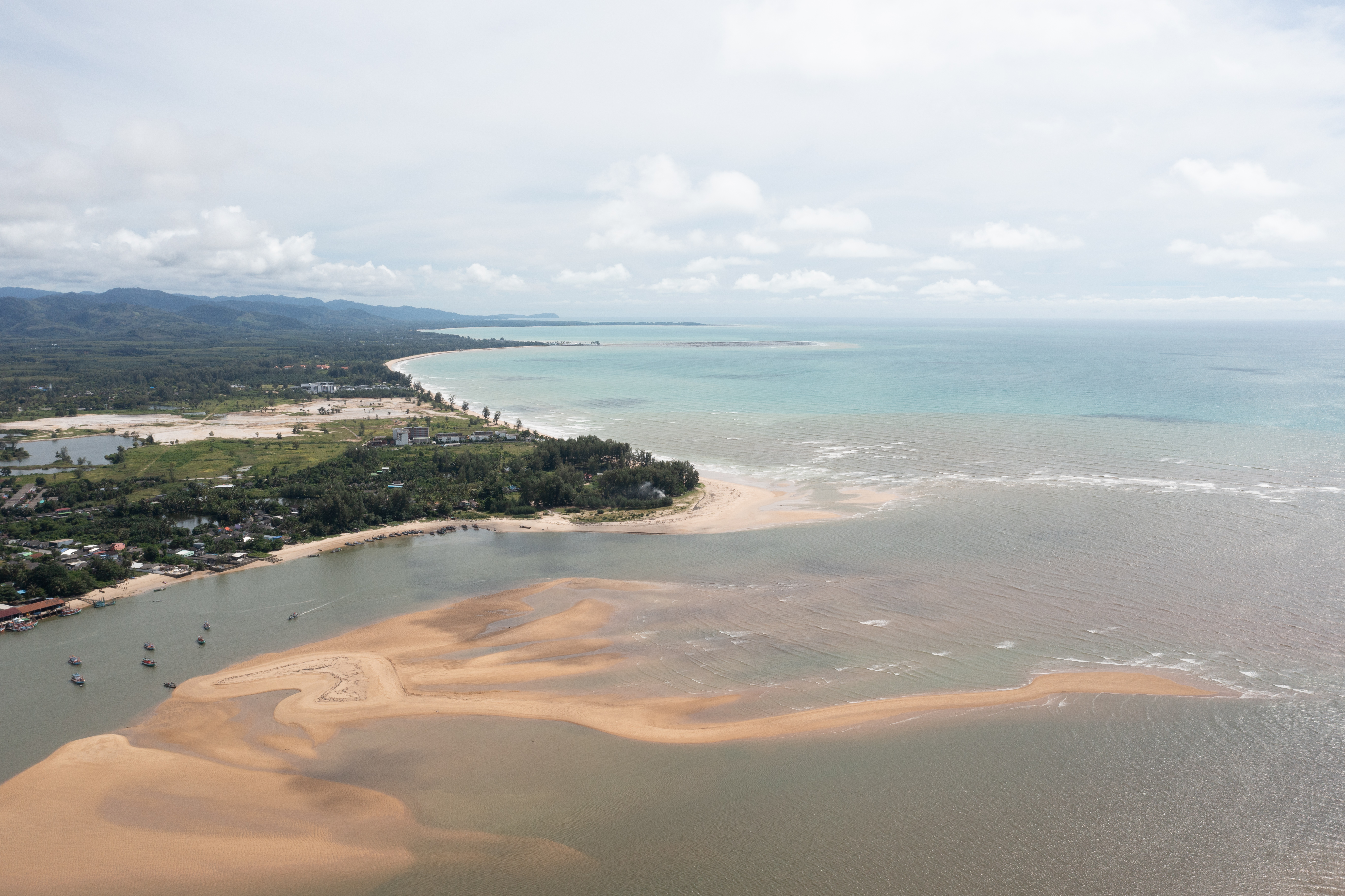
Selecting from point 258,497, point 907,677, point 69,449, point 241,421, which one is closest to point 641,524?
point 907,677

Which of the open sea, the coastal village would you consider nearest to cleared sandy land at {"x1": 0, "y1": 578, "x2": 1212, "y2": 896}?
the open sea

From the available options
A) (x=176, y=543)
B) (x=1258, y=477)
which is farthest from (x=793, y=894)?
(x=1258, y=477)

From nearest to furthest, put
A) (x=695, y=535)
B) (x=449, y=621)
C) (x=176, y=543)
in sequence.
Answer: (x=449, y=621) → (x=176, y=543) → (x=695, y=535)

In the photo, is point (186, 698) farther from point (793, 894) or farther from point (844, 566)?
point (844, 566)

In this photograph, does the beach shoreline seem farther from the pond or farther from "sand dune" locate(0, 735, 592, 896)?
the pond

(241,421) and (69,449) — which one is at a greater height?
(241,421)

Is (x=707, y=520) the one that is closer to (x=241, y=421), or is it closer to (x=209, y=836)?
(x=209, y=836)
